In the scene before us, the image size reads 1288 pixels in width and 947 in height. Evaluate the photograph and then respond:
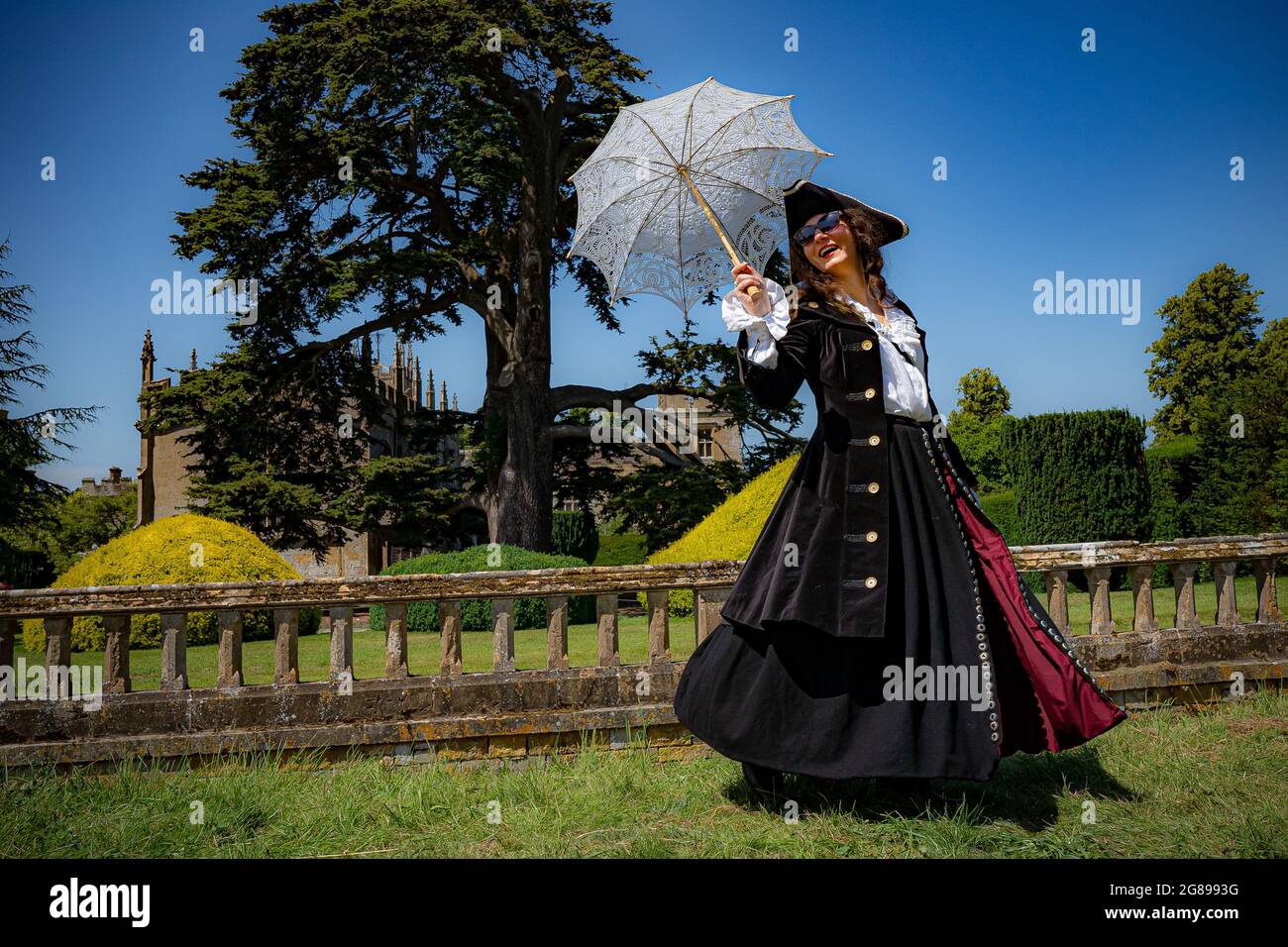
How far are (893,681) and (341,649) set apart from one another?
8.99 ft

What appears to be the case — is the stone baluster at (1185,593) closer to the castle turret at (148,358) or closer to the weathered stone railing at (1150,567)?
the weathered stone railing at (1150,567)

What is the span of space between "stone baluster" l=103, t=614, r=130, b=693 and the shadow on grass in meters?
2.95

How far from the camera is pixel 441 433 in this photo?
1841cm

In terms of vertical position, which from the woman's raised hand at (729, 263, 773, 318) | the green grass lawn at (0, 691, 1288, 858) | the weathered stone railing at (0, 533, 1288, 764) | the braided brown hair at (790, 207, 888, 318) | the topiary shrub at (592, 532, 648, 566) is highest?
the braided brown hair at (790, 207, 888, 318)

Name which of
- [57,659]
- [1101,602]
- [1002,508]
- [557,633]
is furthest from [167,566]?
[1002,508]

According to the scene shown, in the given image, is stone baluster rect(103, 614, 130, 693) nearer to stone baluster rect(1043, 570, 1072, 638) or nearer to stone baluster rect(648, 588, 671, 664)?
stone baluster rect(648, 588, 671, 664)

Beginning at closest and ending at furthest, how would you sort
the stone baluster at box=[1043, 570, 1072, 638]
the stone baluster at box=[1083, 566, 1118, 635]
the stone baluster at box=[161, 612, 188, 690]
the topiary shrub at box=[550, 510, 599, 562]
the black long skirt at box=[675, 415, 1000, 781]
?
the black long skirt at box=[675, 415, 1000, 781] < the stone baluster at box=[161, 612, 188, 690] < the stone baluster at box=[1043, 570, 1072, 638] < the stone baluster at box=[1083, 566, 1118, 635] < the topiary shrub at box=[550, 510, 599, 562]

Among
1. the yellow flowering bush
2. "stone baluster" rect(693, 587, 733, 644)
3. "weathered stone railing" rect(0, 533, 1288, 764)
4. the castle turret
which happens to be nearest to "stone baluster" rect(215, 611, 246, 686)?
"weathered stone railing" rect(0, 533, 1288, 764)

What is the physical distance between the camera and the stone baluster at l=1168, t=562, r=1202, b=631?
5066 millimetres

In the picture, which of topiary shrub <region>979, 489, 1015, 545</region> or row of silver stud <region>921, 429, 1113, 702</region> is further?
topiary shrub <region>979, 489, 1015, 545</region>

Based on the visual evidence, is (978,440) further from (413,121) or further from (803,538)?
(803,538)

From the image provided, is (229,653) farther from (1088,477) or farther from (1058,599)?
(1088,477)
